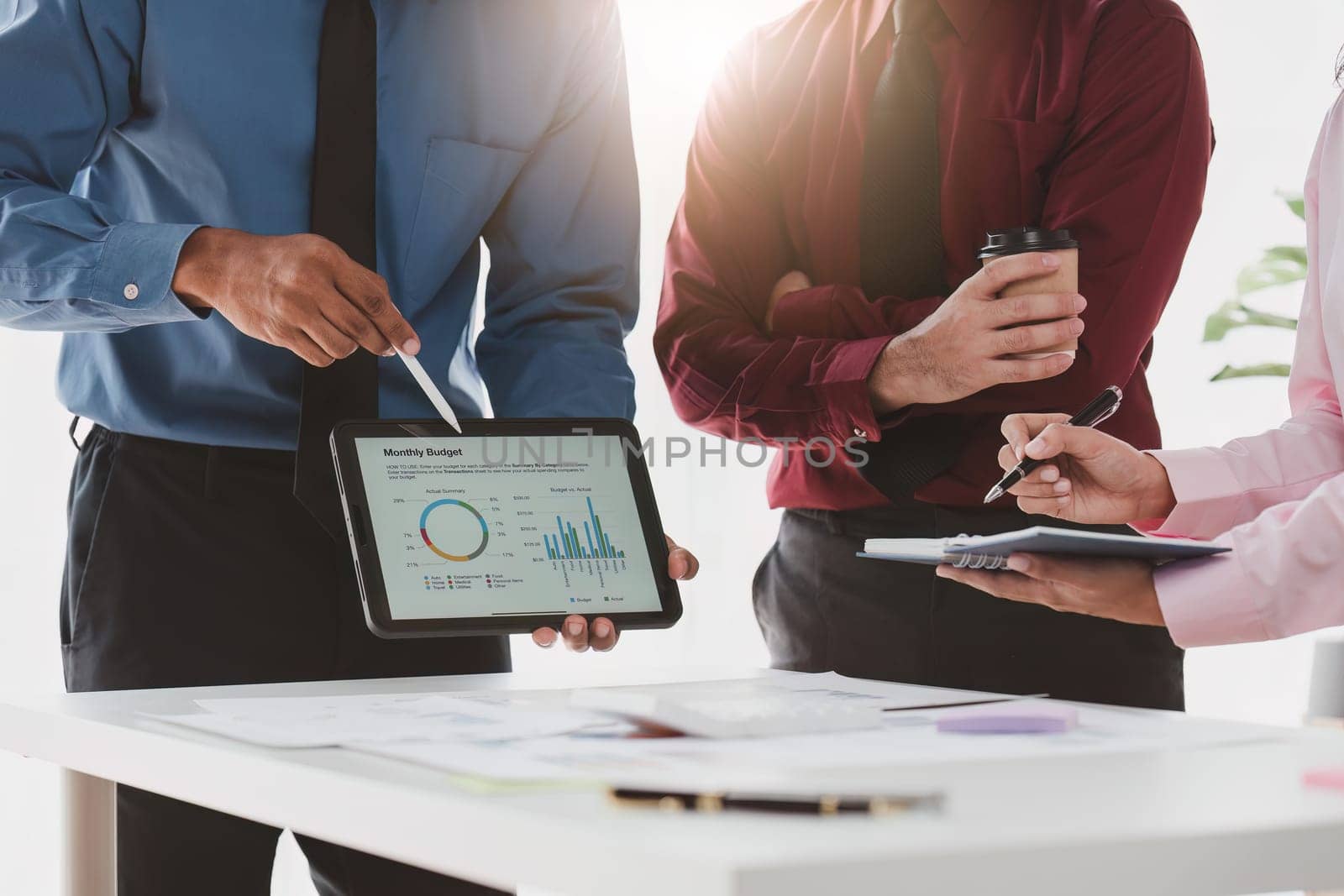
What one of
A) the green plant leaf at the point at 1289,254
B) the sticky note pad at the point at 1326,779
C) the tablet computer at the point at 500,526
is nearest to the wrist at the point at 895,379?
the tablet computer at the point at 500,526

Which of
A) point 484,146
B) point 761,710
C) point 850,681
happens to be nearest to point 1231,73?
point 484,146

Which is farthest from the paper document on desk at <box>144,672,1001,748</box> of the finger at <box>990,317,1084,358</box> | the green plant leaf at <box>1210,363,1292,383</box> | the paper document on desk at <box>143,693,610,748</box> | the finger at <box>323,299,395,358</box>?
the green plant leaf at <box>1210,363,1292,383</box>

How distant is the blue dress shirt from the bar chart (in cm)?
26

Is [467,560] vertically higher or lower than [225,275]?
lower

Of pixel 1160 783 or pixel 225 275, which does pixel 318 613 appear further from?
pixel 1160 783

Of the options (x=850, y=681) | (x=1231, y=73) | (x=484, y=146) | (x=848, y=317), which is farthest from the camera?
(x=1231, y=73)

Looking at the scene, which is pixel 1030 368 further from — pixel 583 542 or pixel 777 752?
pixel 777 752

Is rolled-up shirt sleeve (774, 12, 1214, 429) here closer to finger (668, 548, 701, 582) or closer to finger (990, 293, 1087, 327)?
finger (990, 293, 1087, 327)

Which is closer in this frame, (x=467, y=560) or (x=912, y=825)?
(x=912, y=825)

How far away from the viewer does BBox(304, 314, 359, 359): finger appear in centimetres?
115

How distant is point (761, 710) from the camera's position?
0.81 meters

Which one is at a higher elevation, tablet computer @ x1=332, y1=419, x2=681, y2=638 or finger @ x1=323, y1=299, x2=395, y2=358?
finger @ x1=323, y1=299, x2=395, y2=358

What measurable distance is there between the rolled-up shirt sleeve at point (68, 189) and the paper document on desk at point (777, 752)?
2.13 feet

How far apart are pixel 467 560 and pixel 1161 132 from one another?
3.15ft
